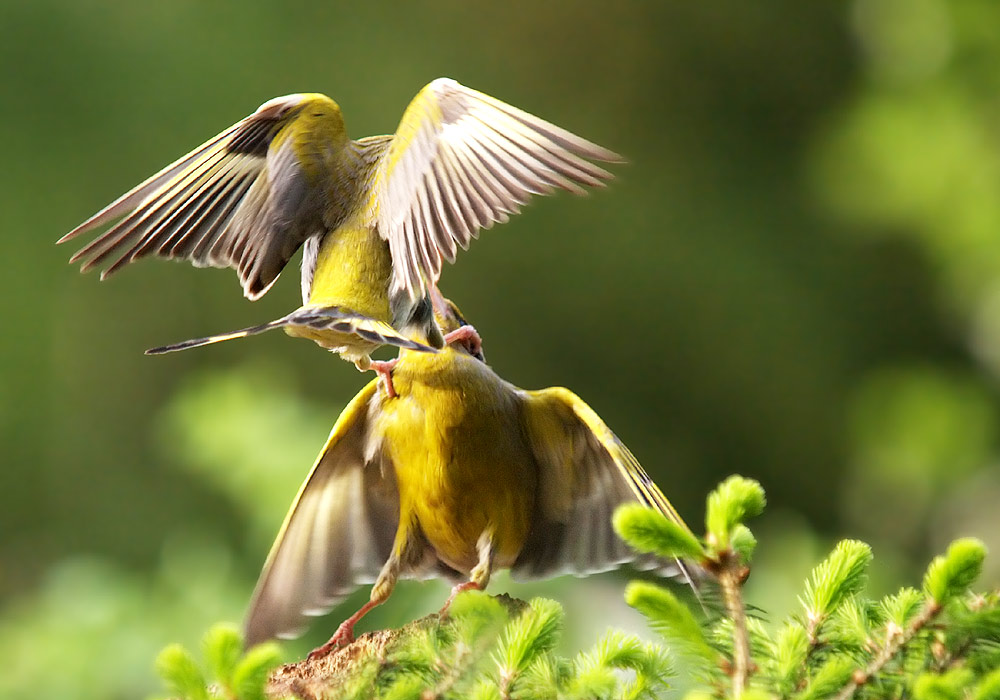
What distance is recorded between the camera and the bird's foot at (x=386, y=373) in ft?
8.42

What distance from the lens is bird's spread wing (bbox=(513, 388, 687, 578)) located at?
268cm

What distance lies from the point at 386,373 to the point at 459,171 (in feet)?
1.98

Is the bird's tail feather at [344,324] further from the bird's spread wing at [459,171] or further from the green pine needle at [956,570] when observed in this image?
the green pine needle at [956,570]

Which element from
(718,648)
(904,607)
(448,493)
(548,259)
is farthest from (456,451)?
(548,259)

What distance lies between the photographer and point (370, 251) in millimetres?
2355

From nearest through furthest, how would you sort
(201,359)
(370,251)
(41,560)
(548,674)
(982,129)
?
(548,674)
(370,251)
(982,129)
(41,560)
(201,359)

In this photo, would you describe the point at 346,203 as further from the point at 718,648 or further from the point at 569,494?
the point at 718,648

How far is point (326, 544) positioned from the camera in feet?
9.09

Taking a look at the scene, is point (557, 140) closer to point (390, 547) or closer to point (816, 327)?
point (390, 547)

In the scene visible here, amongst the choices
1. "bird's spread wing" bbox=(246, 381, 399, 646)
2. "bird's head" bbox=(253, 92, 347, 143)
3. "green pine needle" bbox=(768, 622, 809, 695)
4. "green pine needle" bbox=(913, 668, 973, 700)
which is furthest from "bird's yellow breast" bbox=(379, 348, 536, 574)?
"green pine needle" bbox=(913, 668, 973, 700)

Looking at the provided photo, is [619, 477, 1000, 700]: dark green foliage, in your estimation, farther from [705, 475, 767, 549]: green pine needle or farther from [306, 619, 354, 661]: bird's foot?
[306, 619, 354, 661]: bird's foot

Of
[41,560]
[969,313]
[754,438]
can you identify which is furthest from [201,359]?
[969,313]

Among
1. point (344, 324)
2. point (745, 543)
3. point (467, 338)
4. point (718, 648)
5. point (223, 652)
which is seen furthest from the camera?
point (467, 338)

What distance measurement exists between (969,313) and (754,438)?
2252 millimetres
